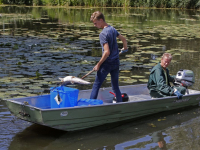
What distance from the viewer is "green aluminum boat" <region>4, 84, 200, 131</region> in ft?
15.1

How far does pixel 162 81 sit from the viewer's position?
18.4ft

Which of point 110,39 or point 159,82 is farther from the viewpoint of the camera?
point 159,82

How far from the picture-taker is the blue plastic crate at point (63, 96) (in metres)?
4.91

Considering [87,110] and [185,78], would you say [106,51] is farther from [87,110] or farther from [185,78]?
[185,78]

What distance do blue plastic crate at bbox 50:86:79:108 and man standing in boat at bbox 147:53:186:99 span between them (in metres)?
1.48

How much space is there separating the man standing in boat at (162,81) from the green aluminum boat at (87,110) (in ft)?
0.38

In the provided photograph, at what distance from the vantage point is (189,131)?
5184 millimetres

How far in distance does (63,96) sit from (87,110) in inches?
15.7

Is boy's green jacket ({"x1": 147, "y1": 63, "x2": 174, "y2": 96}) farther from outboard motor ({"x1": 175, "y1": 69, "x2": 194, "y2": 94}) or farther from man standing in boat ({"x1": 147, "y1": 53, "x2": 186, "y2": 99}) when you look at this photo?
outboard motor ({"x1": 175, "y1": 69, "x2": 194, "y2": 94})

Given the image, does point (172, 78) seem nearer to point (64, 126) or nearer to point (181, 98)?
point (181, 98)

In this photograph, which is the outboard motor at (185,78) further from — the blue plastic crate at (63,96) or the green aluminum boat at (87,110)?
the blue plastic crate at (63,96)

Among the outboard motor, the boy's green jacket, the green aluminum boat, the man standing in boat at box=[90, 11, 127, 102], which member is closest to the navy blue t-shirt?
the man standing in boat at box=[90, 11, 127, 102]

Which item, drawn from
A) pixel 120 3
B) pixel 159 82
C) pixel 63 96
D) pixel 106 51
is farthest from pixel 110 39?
pixel 120 3

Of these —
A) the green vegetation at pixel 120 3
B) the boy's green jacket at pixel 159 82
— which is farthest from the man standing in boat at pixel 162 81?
the green vegetation at pixel 120 3
